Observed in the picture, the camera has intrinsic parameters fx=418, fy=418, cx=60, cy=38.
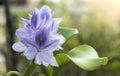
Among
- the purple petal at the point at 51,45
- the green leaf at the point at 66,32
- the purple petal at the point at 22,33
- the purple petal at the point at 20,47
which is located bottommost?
the green leaf at the point at 66,32

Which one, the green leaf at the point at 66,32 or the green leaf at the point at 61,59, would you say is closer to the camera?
the green leaf at the point at 61,59

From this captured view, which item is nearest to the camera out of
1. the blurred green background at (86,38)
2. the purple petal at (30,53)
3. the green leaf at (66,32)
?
Result: the purple petal at (30,53)

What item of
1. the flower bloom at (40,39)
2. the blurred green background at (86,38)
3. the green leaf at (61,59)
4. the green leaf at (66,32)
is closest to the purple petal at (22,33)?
the flower bloom at (40,39)

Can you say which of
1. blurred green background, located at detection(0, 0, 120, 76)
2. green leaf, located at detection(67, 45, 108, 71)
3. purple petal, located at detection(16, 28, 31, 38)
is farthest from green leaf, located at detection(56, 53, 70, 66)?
blurred green background, located at detection(0, 0, 120, 76)

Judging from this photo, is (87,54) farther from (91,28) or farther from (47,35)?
(91,28)

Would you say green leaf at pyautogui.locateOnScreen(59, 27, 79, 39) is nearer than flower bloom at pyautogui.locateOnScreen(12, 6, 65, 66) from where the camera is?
No

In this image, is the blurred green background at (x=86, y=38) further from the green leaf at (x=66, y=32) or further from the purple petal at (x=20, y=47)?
the purple petal at (x=20, y=47)

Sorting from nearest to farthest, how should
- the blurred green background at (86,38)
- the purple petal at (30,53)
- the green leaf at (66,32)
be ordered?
the purple petal at (30,53), the green leaf at (66,32), the blurred green background at (86,38)

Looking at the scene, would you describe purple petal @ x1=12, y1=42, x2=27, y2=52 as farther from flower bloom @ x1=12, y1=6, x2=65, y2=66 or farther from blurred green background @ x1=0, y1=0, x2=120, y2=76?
blurred green background @ x1=0, y1=0, x2=120, y2=76
